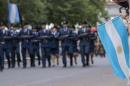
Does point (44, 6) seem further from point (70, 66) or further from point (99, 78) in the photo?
point (99, 78)

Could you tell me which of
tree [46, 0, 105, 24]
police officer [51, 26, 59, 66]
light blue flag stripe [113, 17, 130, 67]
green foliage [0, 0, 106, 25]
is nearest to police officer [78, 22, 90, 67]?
police officer [51, 26, 59, 66]

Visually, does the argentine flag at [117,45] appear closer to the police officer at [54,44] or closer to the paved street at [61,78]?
the paved street at [61,78]

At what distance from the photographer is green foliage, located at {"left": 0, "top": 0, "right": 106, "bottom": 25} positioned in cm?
4741

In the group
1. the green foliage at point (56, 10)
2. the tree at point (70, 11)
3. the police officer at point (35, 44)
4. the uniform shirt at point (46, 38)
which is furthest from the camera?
the tree at point (70, 11)

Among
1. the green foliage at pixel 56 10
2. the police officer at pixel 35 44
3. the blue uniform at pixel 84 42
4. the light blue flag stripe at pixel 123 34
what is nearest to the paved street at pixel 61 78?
the blue uniform at pixel 84 42

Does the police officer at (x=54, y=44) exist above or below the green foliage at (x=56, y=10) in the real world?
below

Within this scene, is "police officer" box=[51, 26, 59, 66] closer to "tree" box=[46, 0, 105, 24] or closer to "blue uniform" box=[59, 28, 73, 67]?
"blue uniform" box=[59, 28, 73, 67]

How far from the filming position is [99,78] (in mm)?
19562

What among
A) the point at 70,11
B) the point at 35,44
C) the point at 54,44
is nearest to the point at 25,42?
the point at 35,44

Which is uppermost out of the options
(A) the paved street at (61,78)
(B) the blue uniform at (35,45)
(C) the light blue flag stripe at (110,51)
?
(C) the light blue flag stripe at (110,51)

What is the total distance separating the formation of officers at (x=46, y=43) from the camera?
2503cm

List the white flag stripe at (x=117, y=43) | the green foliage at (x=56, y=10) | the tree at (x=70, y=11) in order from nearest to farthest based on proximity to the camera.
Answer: the white flag stripe at (x=117, y=43) → the green foliage at (x=56, y=10) → the tree at (x=70, y=11)

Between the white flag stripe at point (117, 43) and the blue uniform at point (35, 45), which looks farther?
the blue uniform at point (35, 45)

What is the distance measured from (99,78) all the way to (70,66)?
247 inches
